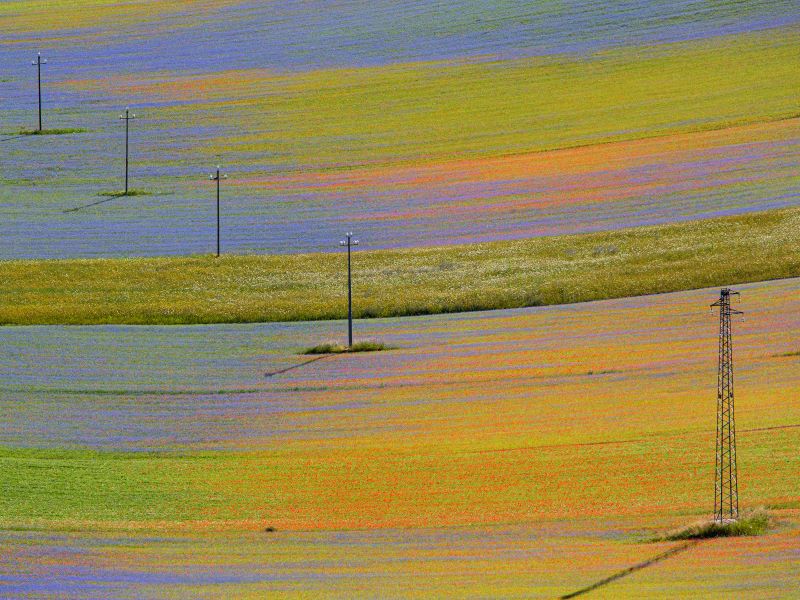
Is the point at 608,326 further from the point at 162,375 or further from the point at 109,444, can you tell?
the point at 109,444

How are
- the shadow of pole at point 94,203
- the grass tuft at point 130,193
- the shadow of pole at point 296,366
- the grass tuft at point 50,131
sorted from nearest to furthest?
1. the shadow of pole at point 296,366
2. the shadow of pole at point 94,203
3. the grass tuft at point 130,193
4. the grass tuft at point 50,131

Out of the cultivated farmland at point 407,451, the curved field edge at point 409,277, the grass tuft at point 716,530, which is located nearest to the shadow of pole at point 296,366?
the cultivated farmland at point 407,451

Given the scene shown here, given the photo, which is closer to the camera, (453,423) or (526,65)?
(453,423)

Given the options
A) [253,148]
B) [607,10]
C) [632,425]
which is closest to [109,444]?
[632,425]

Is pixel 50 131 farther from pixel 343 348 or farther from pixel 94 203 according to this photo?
pixel 343 348

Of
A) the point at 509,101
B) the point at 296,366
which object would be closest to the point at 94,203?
the point at 509,101

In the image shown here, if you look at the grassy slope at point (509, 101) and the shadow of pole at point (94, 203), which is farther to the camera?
the grassy slope at point (509, 101)

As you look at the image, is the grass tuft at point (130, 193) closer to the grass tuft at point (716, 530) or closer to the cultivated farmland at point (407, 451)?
the cultivated farmland at point (407, 451)
